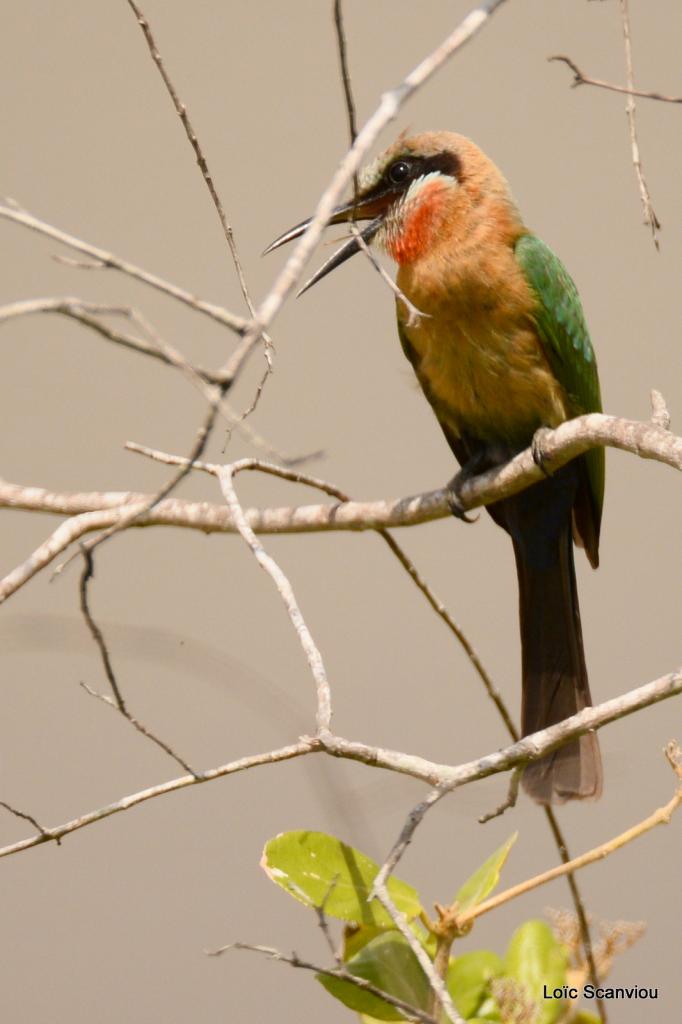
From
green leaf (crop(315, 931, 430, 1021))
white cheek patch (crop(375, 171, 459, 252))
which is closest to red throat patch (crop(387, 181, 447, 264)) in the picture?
white cheek patch (crop(375, 171, 459, 252))

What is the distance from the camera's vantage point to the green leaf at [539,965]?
3.94ft

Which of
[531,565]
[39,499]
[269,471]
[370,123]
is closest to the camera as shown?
[370,123]

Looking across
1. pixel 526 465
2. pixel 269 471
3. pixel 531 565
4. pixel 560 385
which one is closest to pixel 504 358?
pixel 560 385

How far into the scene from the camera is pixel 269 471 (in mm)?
1522

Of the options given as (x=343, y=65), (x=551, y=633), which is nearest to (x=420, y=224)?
(x=551, y=633)

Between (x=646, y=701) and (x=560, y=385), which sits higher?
(x=560, y=385)

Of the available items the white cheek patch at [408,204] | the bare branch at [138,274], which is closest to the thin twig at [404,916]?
the bare branch at [138,274]

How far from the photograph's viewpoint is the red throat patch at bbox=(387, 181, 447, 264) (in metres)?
1.93

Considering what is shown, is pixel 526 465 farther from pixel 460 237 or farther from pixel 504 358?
pixel 460 237

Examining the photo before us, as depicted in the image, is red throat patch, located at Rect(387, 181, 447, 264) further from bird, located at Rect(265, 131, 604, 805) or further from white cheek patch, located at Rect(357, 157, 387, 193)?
white cheek patch, located at Rect(357, 157, 387, 193)

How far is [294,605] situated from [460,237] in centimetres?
96

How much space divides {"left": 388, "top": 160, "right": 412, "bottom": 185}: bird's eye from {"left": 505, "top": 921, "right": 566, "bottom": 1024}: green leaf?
1306 mm

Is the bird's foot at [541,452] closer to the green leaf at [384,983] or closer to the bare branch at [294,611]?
the bare branch at [294,611]

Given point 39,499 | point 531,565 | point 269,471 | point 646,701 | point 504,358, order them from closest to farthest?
point 646,701, point 269,471, point 39,499, point 504,358, point 531,565
